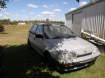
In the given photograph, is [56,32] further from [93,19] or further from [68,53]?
[93,19]

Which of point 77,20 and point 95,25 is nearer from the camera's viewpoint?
point 95,25

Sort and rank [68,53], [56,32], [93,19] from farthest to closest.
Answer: [93,19]
[56,32]
[68,53]

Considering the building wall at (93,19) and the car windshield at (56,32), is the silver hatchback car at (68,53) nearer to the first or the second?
the car windshield at (56,32)

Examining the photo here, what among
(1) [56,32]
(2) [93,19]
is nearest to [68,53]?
(1) [56,32]

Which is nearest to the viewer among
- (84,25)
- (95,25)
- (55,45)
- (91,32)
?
(55,45)

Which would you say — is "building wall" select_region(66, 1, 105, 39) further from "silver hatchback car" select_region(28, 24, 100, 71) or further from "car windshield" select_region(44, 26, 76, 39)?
"silver hatchback car" select_region(28, 24, 100, 71)

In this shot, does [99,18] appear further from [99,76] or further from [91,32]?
[99,76]

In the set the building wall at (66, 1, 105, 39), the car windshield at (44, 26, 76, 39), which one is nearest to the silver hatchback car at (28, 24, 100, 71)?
the car windshield at (44, 26, 76, 39)

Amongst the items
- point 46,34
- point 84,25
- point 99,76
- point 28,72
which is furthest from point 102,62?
point 84,25

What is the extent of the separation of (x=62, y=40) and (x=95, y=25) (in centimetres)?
549

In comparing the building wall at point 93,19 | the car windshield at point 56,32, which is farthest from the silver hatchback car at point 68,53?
the building wall at point 93,19

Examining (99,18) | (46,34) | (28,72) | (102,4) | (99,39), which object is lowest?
(28,72)

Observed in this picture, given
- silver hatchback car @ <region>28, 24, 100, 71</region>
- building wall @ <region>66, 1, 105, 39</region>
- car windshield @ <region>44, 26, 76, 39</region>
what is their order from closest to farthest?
silver hatchback car @ <region>28, 24, 100, 71</region>, car windshield @ <region>44, 26, 76, 39</region>, building wall @ <region>66, 1, 105, 39</region>

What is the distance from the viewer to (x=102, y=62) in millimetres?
5961
